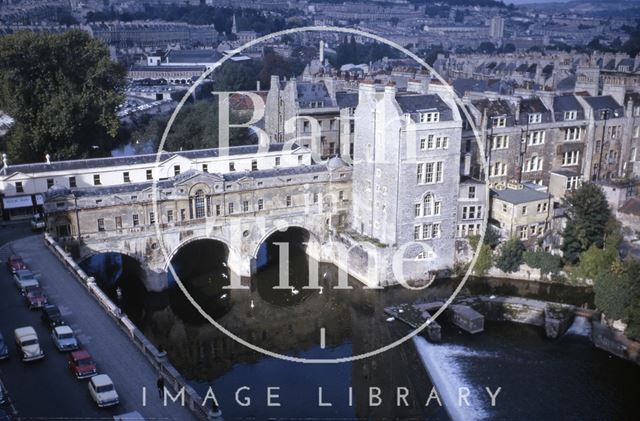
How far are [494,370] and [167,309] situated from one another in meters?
23.8

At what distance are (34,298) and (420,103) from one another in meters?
30.3

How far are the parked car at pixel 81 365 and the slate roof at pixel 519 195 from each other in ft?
119

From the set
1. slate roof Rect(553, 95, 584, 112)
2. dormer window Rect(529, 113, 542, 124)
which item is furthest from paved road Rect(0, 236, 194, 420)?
slate roof Rect(553, 95, 584, 112)

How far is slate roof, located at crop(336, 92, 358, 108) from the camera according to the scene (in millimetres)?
68875

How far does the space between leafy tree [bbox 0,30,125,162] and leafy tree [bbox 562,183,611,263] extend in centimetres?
4527

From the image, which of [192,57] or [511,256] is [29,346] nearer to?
[511,256]

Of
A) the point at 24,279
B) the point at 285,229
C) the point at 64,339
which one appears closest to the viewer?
the point at 64,339

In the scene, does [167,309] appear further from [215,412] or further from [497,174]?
[497,174]

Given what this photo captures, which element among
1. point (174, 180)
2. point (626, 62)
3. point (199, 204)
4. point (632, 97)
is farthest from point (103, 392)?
point (626, 62)

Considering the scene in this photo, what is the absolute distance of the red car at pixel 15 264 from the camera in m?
42.3

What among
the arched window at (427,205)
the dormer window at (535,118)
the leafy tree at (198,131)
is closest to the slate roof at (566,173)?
the dormer window at (535,118)

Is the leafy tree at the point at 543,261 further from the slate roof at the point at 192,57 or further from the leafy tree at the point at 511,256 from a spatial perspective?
the slate roof at the point at 192,57

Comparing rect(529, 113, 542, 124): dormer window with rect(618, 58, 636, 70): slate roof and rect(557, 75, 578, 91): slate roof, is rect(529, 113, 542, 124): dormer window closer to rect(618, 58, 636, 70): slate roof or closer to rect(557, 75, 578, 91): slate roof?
rect(557, 75, 578, 91): slate roof

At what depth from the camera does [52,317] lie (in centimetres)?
3491
